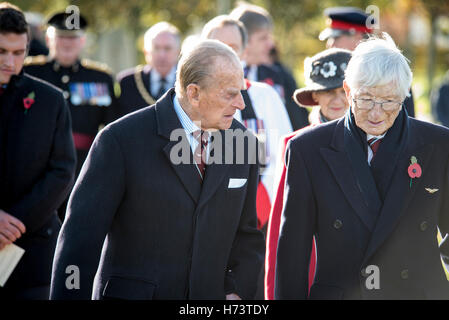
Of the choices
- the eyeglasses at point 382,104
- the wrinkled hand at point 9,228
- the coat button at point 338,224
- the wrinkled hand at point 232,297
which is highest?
the eyeglasses at point 382,104

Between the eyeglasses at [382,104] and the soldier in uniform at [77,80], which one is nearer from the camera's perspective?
the eyeglasses at [382,104]

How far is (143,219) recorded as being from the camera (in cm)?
397

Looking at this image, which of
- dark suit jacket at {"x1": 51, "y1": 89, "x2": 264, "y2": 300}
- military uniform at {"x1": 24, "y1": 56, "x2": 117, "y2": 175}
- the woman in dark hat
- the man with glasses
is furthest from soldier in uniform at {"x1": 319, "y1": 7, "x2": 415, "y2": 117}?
dark suit jacket at {"x1": 51, "y1": 89, "x2": 264, "y2": 300}

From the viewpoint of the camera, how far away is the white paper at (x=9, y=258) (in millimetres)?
5019

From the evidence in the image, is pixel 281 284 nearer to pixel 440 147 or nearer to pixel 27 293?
pixel 440 147

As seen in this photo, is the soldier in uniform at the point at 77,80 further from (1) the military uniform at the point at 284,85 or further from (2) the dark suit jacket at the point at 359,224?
(2) the dark suit jacket at the point at 359,224

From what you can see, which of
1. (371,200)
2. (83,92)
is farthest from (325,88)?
(83,92)

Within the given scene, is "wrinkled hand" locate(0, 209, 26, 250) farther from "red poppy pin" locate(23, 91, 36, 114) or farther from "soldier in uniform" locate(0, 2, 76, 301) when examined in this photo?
"red poppy pin" locate(23, 91, 36, 114)

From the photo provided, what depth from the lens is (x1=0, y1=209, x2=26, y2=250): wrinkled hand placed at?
16.5 ft

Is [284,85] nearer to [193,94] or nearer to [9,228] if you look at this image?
[9,228]

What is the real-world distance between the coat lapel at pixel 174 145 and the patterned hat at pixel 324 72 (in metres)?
1.41

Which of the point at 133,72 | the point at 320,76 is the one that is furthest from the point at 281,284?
the point at 133,72

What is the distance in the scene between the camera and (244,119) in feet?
19.9

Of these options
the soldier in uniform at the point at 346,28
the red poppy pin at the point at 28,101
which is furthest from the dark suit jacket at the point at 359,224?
the soldier in uniform at the point at 346,28
